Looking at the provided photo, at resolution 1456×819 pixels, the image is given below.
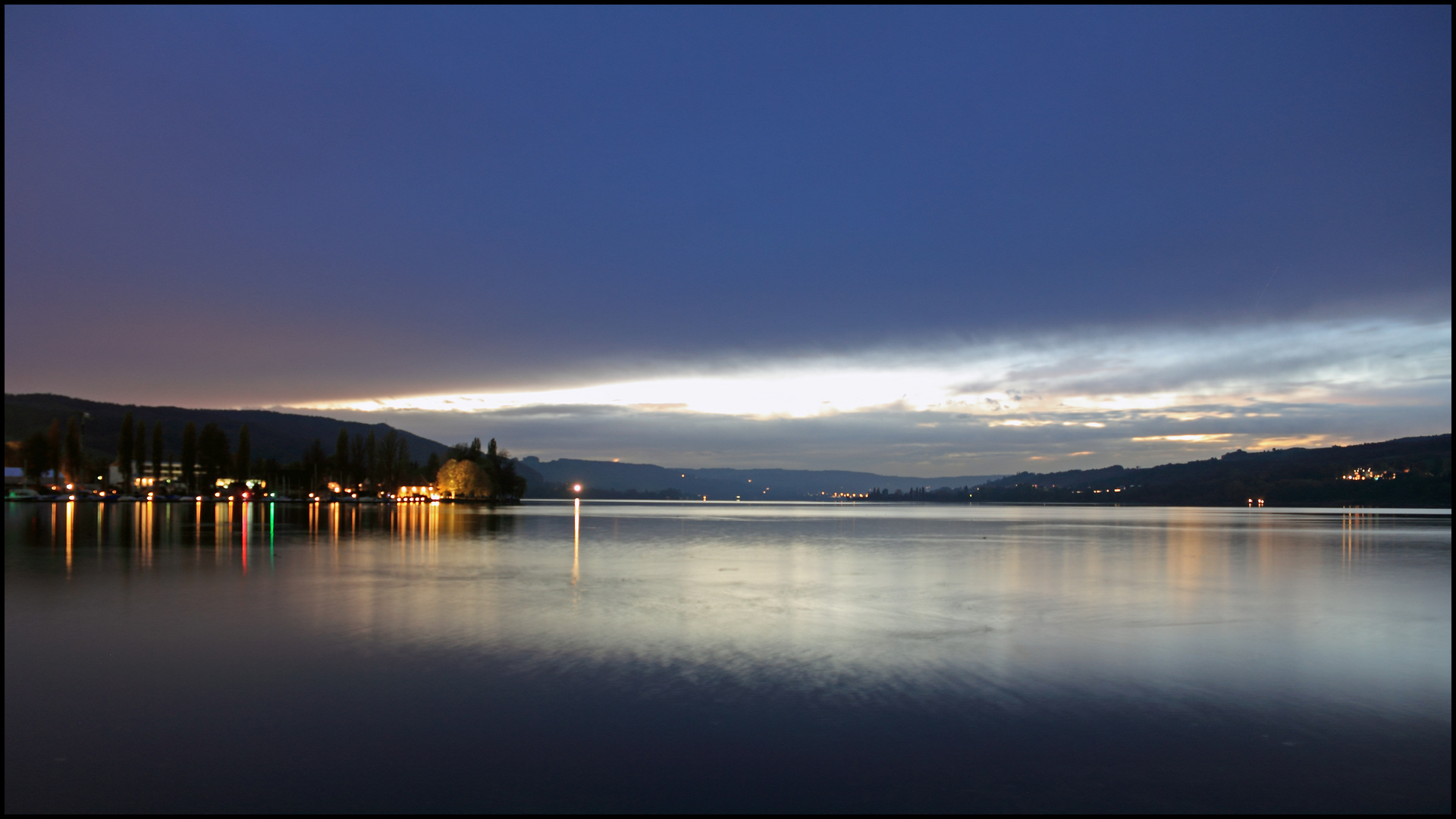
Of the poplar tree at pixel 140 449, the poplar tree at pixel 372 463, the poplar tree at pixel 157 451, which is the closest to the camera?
the poplar tree at pixel 157 451

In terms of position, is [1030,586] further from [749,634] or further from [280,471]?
[280,471]

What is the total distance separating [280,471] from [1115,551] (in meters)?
166

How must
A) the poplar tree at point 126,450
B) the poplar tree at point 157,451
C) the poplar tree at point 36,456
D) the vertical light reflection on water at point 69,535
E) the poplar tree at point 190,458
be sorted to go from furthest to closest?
the poplar tree at point 36,456, the poplar tree at point 190,458, the poplar tree at point 157,451, the poplar tree at point 126,450, the vertical light reflection on water at point 69,535

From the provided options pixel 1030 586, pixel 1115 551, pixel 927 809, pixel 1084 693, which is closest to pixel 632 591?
pixel 1030 586

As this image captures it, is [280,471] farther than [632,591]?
Yes

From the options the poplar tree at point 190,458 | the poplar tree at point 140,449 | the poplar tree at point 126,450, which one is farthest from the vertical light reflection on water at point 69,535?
the poplar tree at point 190,458

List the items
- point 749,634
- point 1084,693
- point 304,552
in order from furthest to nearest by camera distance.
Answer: point 304,552 → point 749,634 → point 1084,693

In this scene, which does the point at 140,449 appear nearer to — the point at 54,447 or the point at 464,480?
the point at 54,447

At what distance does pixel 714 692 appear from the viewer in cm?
1058

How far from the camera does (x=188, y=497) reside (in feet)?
456

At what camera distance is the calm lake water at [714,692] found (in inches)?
282

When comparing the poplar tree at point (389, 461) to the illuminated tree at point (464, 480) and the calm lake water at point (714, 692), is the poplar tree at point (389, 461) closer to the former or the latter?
the illuminated tree at point (464, 480)

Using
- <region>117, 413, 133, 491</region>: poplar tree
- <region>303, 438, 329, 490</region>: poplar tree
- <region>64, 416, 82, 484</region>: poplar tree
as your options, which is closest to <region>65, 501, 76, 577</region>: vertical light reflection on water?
<region>117, 413, 133, 491</region>: poplar tree

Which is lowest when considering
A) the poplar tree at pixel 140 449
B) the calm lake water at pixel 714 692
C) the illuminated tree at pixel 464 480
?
the illuminated tree at pixel 464 480
